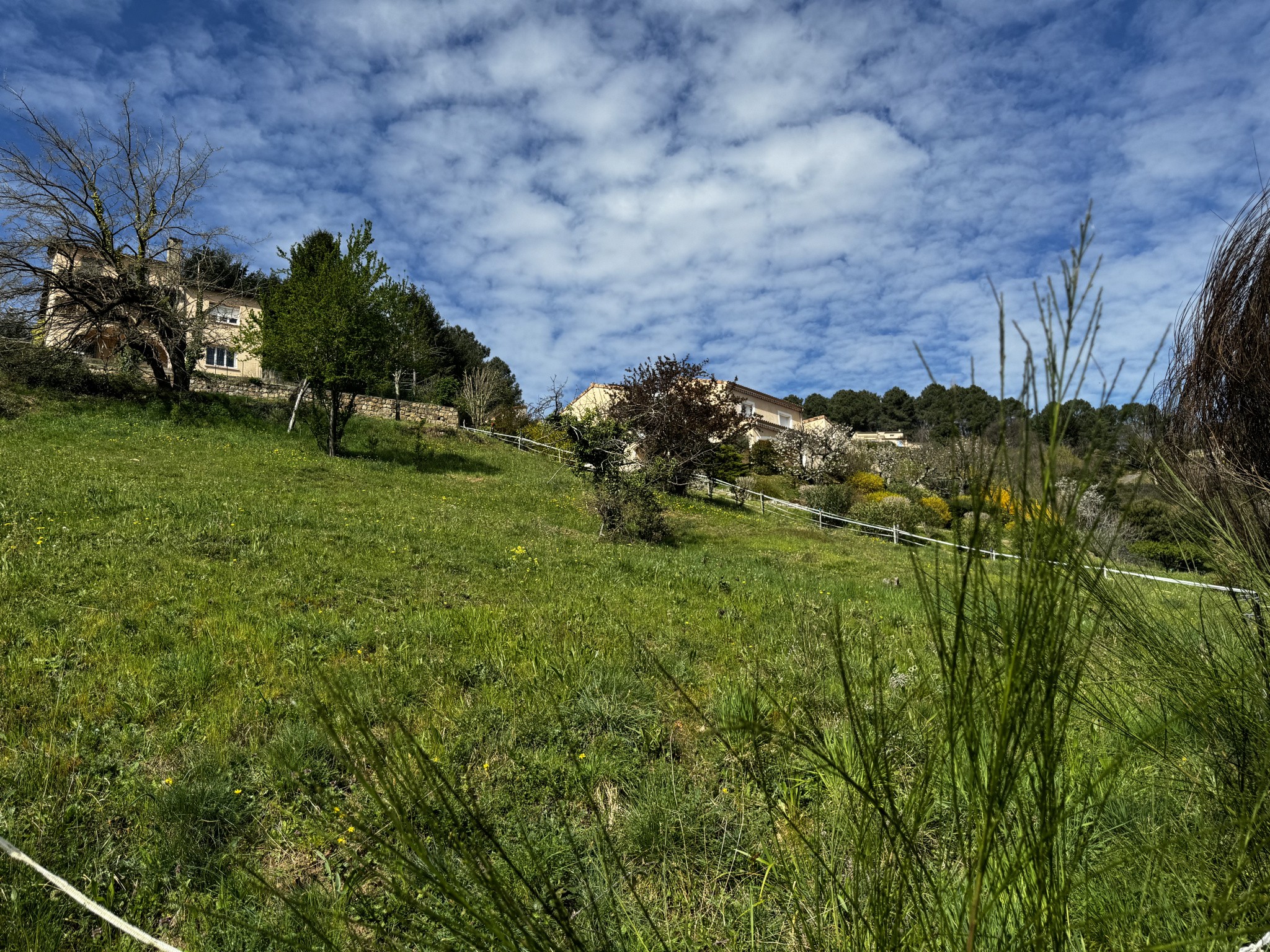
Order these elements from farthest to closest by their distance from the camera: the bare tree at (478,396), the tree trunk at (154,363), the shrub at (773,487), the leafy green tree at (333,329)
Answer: the bare tree at (478,396), the shrub at (773,487), the tree trunk at (154,363), the leafy green tree at (333,329)

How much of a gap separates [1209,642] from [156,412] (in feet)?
78.8

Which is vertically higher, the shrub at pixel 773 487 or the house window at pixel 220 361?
the house window at pixel 220 361

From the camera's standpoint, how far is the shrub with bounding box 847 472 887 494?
3302 centimetres

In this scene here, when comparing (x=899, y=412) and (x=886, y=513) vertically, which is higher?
(x=899, y=412)

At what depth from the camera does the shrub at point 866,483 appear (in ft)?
108

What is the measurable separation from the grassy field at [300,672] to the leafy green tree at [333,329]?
7.62 m

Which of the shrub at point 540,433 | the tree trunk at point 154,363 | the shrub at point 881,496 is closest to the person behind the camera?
the tree trunk at point 154,363

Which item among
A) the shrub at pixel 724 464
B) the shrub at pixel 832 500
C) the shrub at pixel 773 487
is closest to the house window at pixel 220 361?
the shrub at pixel 724 464

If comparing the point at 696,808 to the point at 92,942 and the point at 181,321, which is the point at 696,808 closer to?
the point at 92,942

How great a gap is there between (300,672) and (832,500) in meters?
22.5

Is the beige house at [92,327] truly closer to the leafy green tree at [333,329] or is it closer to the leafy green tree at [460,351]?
the leafy green tree at [333,329]

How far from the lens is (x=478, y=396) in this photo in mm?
34312

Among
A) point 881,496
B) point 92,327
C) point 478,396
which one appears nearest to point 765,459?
point 881,496

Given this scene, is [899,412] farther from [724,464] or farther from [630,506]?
[630,506]
